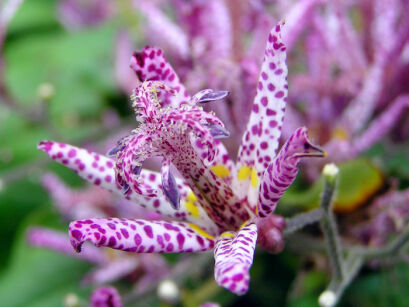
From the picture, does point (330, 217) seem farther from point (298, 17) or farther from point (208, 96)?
point (298, 17)

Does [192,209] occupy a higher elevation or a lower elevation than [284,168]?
lower

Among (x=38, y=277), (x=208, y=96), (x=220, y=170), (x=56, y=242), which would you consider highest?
(x=208, y=96)

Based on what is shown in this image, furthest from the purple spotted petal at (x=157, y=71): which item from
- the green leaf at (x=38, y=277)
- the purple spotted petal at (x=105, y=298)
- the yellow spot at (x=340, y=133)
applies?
the green leaf at (x=38, y=277)

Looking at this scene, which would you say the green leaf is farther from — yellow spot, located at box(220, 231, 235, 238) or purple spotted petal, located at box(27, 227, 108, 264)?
yellow spot, located at box(220, 231, 235, 238)

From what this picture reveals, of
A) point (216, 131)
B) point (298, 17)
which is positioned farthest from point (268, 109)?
point (298, 17)

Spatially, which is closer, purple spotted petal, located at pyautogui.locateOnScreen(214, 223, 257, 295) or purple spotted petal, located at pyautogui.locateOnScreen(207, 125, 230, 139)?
purple spotted petal, located at pyautogui.locateOnScreen(214, 223, 257, 295)

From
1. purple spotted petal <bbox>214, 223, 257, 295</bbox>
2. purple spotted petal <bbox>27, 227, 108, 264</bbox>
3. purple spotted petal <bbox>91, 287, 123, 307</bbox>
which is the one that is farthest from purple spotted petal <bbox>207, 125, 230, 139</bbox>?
purple spotted petal <bbox>27, 227, 108, 264</bbox>

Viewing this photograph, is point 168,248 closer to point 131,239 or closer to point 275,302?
point 131,239
